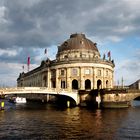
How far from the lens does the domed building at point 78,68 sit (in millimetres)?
120113

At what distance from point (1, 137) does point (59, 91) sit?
5820 cm

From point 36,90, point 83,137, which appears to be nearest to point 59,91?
point 36,90

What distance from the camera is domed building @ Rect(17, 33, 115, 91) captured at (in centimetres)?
12011

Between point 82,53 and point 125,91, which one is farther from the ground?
point 82,53

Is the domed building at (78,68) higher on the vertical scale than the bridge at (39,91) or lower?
higher

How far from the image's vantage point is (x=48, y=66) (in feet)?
437

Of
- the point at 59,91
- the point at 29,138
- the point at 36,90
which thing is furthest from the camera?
the point at 59,91

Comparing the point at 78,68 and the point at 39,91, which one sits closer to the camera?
the point at 39,91

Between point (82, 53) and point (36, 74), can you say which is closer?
point (82, 53)

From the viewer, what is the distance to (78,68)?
12056 cm

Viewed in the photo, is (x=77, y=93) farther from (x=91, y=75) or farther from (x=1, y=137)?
(x=1, y=137)

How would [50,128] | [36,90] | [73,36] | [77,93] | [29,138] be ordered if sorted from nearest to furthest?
[29,138] → [50,128] → [36,90] → [77,93] → [73,36]

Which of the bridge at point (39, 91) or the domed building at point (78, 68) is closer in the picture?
the bridge at point (39, 91)

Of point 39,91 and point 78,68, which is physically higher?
point 78,68
